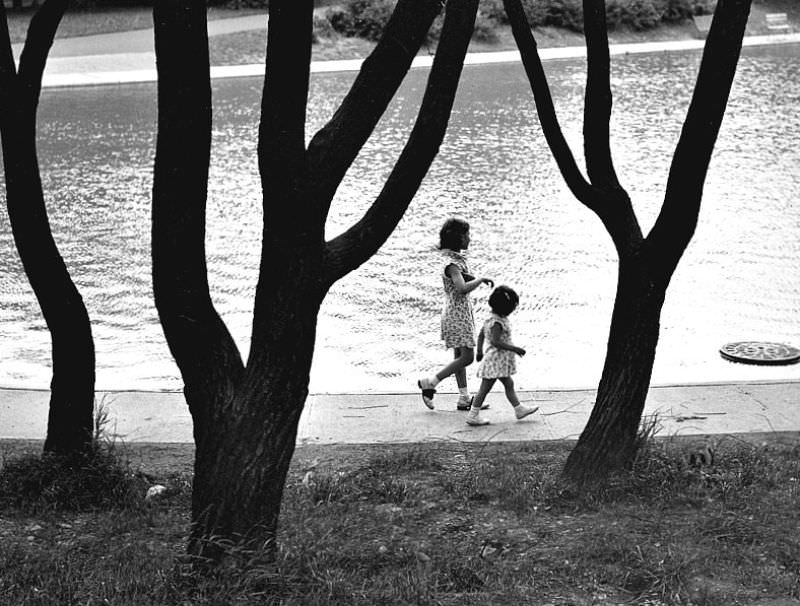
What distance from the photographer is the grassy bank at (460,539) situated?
476 centimetres

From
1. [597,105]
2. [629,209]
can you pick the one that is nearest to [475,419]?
[629,209]

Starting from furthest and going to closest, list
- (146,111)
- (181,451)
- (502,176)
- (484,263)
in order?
(146,111)
(502,176)
(484,263)
(181,451)

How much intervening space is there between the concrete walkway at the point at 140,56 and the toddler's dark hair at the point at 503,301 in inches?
812

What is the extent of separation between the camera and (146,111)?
75.9ft

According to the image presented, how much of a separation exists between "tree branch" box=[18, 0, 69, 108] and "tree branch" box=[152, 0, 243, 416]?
1.90 m

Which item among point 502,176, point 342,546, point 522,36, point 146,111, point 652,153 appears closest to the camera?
point 342,546

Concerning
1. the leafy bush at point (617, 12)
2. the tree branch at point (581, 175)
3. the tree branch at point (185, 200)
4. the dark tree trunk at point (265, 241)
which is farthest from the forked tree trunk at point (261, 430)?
the leafy bush at point (617, 12)

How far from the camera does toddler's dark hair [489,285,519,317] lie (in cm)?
759

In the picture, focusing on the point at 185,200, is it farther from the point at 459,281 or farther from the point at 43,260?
the point at 459,281

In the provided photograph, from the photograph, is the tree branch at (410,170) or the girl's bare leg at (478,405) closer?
the tree branch at (410,170)

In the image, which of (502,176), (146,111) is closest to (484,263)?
(502,176)

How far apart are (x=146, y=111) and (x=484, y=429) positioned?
17190mm

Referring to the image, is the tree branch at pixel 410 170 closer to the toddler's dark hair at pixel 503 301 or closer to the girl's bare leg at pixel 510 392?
the toddler's dark hair at pixel 503 301

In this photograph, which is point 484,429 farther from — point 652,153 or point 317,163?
point 652,153
